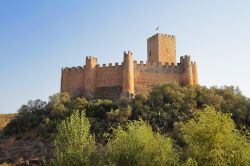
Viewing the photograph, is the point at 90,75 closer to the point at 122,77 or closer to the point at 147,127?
the point at 122,77

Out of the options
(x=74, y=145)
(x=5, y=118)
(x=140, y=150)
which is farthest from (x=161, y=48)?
(x=74, y=145)

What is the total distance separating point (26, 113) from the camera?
171 feet

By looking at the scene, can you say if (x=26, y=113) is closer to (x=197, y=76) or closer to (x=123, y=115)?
(x=123, y=115)

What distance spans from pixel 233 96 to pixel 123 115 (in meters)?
13.5

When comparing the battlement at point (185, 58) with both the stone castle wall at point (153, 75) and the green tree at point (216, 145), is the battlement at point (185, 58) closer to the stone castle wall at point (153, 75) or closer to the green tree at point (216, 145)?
the stone castle wall at point (153, 75)

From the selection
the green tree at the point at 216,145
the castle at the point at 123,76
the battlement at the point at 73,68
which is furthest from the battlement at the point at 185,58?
the green tree at the point at 216,145

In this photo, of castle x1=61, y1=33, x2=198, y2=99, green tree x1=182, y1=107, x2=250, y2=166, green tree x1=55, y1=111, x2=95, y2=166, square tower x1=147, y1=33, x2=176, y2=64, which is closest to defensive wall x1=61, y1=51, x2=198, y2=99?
castle x1=61, y1=33, x2=198, y2=99

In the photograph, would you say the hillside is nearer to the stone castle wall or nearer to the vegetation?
the vegetation

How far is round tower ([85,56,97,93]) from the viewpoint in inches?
2071

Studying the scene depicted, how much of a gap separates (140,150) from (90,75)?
2935cm

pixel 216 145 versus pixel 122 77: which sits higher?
pixel 122 77

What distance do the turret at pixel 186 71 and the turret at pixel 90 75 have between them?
37.1 ft

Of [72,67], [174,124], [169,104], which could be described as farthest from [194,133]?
[72,67]

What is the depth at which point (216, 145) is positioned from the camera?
2138 cm
